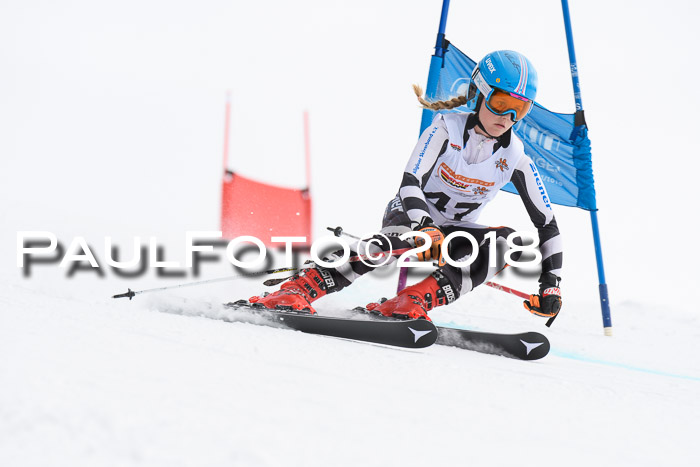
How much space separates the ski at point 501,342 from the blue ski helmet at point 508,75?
44.1 inches

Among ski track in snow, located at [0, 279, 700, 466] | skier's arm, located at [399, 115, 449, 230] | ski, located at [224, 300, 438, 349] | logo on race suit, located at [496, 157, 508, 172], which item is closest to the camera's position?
ski track in snow, located at [0, 279, 700, 466]

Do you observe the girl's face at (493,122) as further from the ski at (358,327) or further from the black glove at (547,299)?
the ski at (358,327)

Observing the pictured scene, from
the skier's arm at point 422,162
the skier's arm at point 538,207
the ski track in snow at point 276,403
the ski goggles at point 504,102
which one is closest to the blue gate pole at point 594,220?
the skier's arm at point 538,207

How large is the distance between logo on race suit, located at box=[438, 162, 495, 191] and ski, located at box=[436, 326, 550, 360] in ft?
2.62

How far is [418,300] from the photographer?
3.12m

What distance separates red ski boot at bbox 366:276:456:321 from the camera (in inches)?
120

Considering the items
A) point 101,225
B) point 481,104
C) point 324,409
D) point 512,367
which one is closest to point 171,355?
point 324,409

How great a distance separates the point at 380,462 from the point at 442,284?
2256mm

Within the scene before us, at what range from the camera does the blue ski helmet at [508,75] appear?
3.07 m

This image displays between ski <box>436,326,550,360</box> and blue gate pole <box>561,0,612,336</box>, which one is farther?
blue gate pole <box>561,0,612,336</box>

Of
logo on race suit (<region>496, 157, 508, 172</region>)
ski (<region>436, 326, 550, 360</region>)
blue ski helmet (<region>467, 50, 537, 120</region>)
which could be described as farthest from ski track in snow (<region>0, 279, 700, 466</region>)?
blue ski helmet (<region>467, 50, 537, 120</region>)

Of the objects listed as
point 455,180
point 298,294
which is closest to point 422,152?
point 455,180

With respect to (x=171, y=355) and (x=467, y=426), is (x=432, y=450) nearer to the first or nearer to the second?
(x=467, y=426)

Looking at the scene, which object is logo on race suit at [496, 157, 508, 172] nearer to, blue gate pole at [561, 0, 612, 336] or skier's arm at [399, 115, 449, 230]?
skier's arm at [399, 115, 449, 230]
